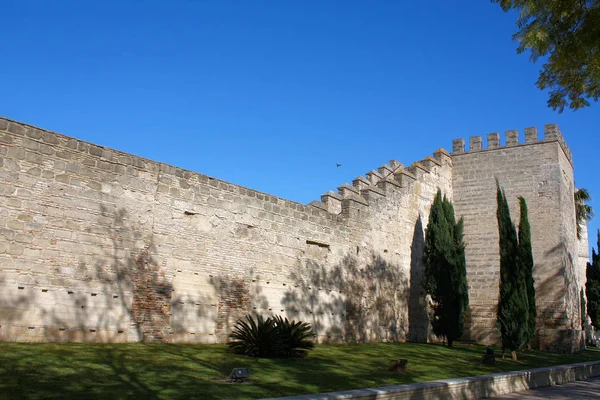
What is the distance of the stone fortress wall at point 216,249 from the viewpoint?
9.54 m

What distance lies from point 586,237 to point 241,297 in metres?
27.8

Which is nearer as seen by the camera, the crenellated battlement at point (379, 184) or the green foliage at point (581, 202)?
the crenellated battlement at point (379, 184)

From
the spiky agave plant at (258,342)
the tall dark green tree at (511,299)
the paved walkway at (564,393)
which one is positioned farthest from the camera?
the tall dark green tree at (511,299)

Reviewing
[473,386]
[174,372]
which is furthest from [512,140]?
[174,372]

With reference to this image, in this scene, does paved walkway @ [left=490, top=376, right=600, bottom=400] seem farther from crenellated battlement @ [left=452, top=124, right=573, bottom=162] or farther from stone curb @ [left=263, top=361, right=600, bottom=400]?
crenellated battlement @ [left=452, top=124, right=573, bottom=162]

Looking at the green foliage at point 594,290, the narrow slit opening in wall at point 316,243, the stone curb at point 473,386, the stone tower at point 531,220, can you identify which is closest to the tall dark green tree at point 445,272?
the stone tower at point 531,220

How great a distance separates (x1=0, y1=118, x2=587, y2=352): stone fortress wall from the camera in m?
9.54

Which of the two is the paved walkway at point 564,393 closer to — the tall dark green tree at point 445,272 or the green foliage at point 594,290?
the tall dark green tree at point 445,272

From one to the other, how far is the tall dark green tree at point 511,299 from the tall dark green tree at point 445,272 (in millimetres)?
1958

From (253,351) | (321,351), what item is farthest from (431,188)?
(253,351)

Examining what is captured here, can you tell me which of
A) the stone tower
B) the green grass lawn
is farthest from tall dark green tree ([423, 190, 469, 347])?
the green grass lawn

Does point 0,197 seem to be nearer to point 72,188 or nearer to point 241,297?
point 72,188

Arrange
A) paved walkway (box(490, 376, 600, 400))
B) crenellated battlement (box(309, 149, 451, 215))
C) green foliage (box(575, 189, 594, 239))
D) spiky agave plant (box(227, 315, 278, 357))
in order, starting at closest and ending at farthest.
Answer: paved walkway (box(490, 376, 600, 400)) < spiky agave plant (box(227, 315, 278, 357)) < crenellated battlement (box(309, 149, 451, 215)) < green foliage (box(575, 189, 594, 239))

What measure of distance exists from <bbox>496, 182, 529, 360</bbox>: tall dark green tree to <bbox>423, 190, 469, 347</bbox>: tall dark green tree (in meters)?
1.96
